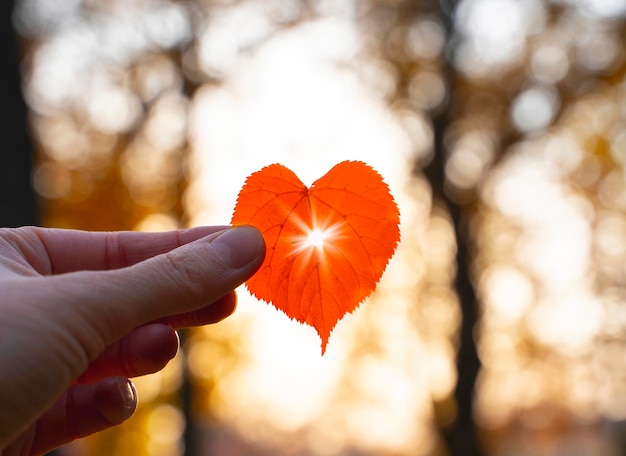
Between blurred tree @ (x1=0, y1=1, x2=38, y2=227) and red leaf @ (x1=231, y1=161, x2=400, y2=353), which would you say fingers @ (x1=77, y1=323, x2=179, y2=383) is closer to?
red leaf @ (x1=231, y1=161, x2=400, y2=353)

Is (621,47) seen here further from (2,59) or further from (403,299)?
(2,59)

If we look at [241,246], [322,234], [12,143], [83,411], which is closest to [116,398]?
[83,411]

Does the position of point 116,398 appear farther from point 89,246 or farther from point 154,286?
point 154,286

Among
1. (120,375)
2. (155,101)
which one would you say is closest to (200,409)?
(155,101)

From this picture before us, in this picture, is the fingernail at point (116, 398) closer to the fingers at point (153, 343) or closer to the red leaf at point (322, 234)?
the fingers at point (153, 343)

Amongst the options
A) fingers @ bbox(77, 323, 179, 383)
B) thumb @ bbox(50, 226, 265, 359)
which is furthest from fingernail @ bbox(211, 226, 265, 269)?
fingers @ bbox(77, 323, 179, 383)
